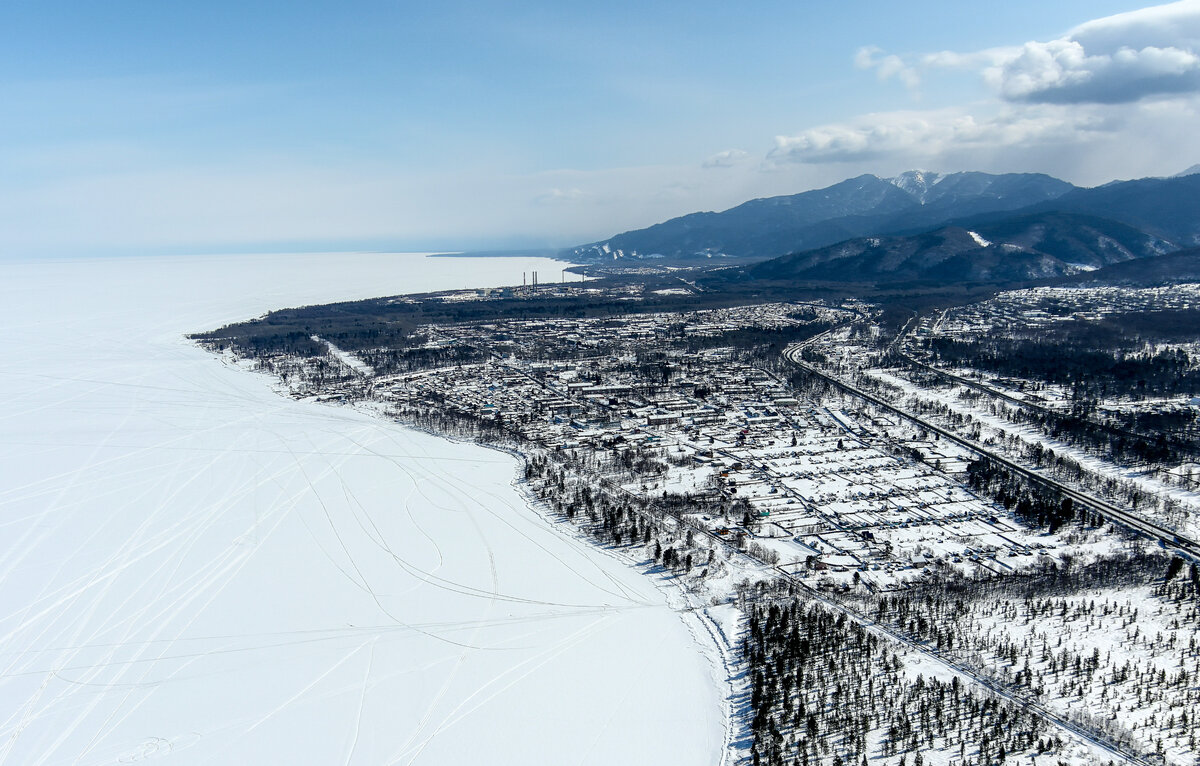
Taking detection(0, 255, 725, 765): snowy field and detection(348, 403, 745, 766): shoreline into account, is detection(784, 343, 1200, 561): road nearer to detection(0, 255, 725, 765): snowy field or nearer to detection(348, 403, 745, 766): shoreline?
detection(348, 403, 745, 766): shoreline

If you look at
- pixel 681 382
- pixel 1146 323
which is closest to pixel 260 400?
pixel 681 382

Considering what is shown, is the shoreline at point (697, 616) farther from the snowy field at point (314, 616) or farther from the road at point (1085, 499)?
the road at point (1085, 499)

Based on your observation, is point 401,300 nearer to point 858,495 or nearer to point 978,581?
point 858,495

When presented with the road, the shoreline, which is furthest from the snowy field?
the road

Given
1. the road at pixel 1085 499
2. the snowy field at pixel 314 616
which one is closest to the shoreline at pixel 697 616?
the snowy field at pixel 314 616

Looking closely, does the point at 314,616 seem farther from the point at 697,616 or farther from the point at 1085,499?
the point at 1085,499

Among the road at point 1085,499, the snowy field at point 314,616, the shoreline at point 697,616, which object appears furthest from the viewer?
the road at point 1085,499

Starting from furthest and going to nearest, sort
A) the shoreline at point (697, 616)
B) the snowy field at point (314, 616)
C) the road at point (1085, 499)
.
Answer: the road at point (1085, 499)
the shoreline at point (697, 616)
the snowy field at point (314, 616)

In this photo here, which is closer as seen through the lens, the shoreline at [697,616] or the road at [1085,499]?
the shoreline at [697,616]

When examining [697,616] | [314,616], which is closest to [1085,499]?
[697,616]
